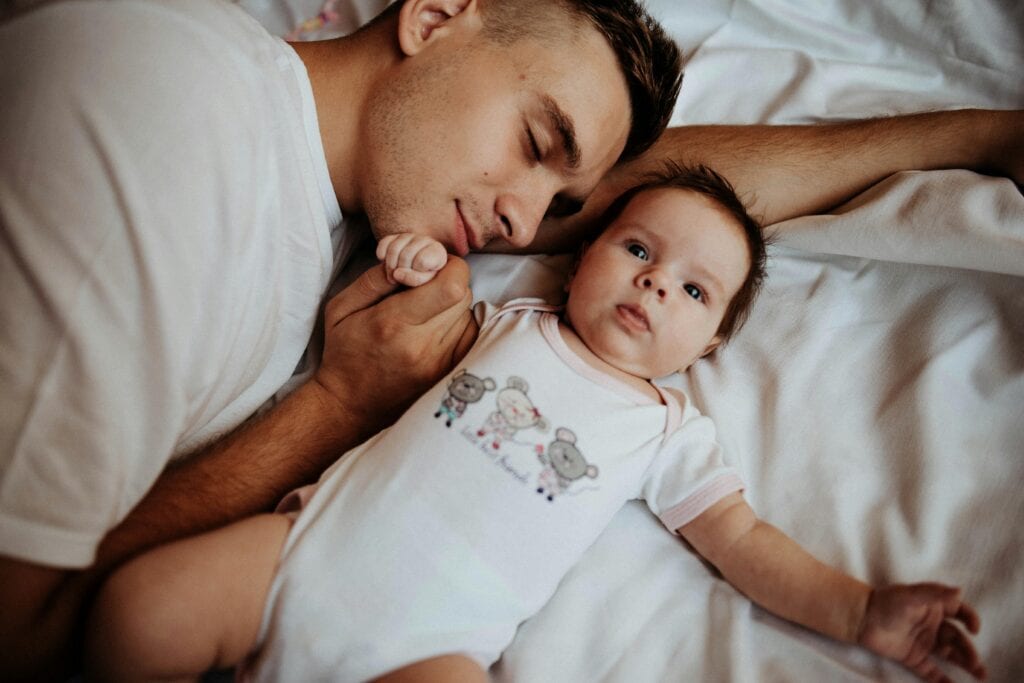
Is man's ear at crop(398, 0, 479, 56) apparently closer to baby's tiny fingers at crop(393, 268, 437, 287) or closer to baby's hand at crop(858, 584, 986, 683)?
baby's tiny fingers at crop(393, 268, 437, 287)

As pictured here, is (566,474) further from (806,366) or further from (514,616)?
(806,366)

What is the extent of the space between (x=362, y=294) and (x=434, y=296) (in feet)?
0.56

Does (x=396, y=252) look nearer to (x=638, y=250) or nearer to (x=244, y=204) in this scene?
(x=244, y=204)

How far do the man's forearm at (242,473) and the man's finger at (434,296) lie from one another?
24 cm

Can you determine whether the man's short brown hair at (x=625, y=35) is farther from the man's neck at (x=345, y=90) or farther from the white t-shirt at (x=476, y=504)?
the white t-shirt at (x=476, y=504)

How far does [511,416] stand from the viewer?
1.15 meters

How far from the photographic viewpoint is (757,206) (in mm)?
1614

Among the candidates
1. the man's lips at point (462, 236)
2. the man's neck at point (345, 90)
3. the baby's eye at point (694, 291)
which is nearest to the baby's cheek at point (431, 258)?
the man's lips at point (462, 236)

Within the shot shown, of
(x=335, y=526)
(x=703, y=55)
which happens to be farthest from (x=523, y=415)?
(x=703, y=55)

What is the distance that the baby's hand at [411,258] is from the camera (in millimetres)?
1277

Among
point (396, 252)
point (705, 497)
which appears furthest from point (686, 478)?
point (396, 252)

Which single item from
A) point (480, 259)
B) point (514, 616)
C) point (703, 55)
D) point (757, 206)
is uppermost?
point (703, 55)

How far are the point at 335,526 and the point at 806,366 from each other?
96 cm

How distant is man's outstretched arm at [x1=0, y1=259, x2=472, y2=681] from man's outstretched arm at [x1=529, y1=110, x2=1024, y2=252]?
1.46 feet
